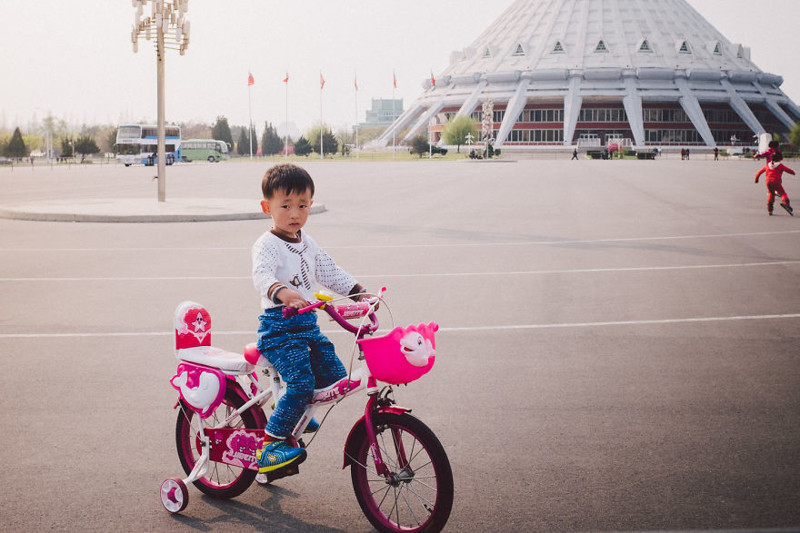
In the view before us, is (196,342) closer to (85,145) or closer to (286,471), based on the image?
(286,471)

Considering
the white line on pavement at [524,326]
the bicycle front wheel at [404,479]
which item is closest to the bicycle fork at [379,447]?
the bicycle front wheel at [404,479]

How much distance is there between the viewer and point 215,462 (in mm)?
4523

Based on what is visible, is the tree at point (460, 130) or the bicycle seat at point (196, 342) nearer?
the bicycle seat at point (196, 342)

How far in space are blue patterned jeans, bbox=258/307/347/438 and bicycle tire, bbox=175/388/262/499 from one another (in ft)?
1.26

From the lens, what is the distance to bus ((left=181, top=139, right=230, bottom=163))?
96.2 meters

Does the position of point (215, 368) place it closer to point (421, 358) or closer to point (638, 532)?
point (421, 358)

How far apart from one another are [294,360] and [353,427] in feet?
1.40

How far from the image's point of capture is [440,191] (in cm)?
3225

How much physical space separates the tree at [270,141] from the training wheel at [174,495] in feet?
456

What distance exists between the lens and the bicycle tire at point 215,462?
4.34 metres

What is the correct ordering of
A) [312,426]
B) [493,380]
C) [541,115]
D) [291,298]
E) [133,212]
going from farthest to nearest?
[541,115]
[133,212]
[493,380]
[312,426]
[291,298]

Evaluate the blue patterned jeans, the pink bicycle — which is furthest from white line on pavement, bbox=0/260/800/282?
the blue patterned jeans

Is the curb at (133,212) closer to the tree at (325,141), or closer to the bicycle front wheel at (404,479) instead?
the bicycle front wheel at (404,479)

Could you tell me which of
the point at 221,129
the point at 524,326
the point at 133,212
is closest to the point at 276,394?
the point at 524,326
